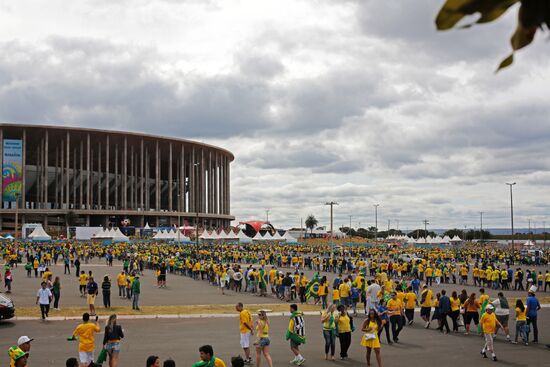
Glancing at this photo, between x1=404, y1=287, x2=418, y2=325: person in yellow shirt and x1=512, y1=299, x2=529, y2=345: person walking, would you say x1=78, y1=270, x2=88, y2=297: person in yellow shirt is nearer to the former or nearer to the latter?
x1=404, y1=287, x2=418, y2=325: person in yellow shirt

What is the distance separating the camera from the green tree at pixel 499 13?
4.52ft

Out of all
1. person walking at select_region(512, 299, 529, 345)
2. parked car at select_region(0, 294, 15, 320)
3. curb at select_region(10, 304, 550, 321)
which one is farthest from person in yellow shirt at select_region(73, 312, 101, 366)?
person walking at select_region(512, 299, 529, 345)

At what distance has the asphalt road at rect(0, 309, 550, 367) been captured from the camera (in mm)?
12563

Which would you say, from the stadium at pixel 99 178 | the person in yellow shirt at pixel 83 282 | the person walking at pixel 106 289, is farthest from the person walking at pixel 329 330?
the stadium at pixel 99 178

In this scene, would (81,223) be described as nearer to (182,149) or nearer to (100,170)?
(100,170)

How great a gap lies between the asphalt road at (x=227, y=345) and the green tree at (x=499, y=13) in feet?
38.2

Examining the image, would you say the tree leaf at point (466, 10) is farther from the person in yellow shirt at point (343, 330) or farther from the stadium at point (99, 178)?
the stadium at point (99, 178)

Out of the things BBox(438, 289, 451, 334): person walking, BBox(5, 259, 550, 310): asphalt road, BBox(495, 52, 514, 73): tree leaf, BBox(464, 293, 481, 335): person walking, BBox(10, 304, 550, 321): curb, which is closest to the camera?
BBox(495, 52, 514, 73): tree leaf

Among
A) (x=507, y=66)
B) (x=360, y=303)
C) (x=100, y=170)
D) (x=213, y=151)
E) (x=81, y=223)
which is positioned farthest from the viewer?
(x=213, y=151)

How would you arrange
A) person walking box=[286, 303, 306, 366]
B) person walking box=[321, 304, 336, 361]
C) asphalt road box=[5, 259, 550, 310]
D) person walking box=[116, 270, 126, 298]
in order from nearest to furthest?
person walking box=[286, 303, 306, 366] → person walking box=[321, 304, 336, 361] → asphalt road box=[5, 259, 550, 310] → person walking box=[116, 270, 126, 298]

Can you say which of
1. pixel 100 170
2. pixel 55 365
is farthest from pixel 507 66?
pixel 100 170

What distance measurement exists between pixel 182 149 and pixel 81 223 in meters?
25.8

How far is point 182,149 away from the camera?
12044 centimetres

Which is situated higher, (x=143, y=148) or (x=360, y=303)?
(x=143, y=148)
